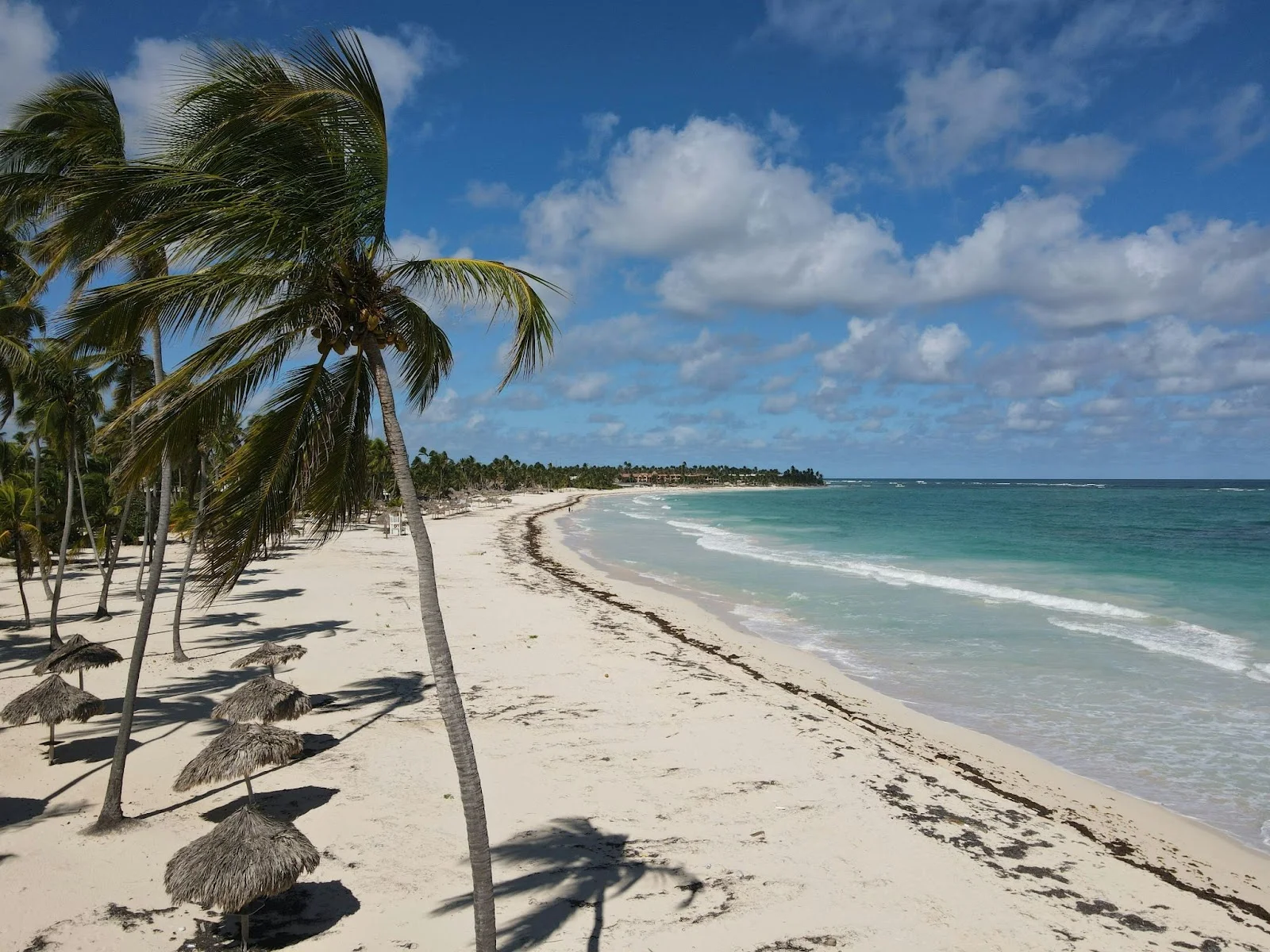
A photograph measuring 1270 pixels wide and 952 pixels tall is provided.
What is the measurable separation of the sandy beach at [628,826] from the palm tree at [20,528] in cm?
290

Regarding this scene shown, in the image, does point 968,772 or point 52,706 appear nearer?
point 52,706

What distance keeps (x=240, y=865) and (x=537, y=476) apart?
117 meters

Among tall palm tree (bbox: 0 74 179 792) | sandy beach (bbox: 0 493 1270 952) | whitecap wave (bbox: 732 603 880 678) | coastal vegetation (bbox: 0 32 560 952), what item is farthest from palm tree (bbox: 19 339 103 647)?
whitecap wave (bbox: 732 603 880 678)

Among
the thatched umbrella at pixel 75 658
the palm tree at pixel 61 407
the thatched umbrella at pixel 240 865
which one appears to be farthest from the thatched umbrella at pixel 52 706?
the palm tree at pixel 61 407

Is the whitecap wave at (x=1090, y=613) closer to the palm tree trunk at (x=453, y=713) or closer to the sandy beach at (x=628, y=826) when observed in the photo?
the sandy beach at (x=628, y=826)

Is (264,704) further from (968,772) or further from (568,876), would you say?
(968,772)

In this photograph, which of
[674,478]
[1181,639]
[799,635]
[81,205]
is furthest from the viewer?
[674,478]

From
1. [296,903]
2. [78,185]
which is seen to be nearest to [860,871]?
[296,903]

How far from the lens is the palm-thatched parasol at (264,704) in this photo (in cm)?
854

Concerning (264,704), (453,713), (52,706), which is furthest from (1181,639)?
(52,706)

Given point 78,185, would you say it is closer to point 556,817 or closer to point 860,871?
point 556,817

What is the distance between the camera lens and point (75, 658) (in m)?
9.48

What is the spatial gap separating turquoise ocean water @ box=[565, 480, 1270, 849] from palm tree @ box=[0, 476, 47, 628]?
50.1 ft

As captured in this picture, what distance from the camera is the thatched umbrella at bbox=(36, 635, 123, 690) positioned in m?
9.39
